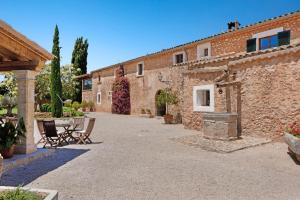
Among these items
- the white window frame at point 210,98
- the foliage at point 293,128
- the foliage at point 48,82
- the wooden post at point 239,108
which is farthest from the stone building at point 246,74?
the foliage at point 48,82

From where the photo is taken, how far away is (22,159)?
6.59 metres

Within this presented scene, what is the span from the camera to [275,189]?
16.2 feet

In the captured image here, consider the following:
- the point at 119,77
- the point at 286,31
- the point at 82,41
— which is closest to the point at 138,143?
the point at 286,31

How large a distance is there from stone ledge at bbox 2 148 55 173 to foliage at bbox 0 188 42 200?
3057 mm

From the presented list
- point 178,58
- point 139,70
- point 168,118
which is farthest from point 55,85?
point 168,118

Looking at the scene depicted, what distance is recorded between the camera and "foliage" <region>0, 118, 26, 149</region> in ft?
21.2

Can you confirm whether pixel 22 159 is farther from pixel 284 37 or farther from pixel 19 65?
pixel 284 37

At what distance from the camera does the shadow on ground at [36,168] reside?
17.5 ft

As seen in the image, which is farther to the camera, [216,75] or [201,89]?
[201,89]

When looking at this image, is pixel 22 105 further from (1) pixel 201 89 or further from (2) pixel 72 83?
(2) pixel 72 83

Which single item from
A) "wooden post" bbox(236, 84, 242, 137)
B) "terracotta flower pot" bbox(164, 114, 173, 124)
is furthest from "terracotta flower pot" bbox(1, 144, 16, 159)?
"terracotta flower pot" bbox(164, 114, 173, 124)

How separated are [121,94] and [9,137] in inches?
782

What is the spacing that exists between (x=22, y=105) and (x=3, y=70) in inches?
49.4

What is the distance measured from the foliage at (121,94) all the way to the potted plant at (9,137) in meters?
19.2
